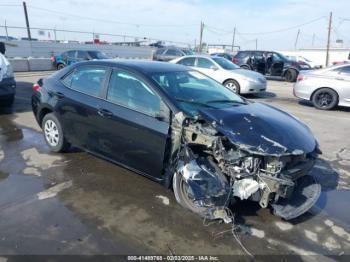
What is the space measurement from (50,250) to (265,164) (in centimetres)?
225

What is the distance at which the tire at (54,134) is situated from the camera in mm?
5389

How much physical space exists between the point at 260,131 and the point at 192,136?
74 centimetres

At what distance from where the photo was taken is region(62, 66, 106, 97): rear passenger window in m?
4.75

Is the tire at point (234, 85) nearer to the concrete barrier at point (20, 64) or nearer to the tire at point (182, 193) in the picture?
the tire at point (182, 193)

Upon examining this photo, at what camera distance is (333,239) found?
11.4 feet

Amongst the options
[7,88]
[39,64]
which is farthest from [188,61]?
[39,64]

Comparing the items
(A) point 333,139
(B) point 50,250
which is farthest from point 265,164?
(A) point 333,139

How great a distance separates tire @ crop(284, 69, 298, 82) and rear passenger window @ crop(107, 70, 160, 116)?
1598 centimetres

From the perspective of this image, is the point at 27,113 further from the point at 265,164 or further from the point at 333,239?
the point at 333,239

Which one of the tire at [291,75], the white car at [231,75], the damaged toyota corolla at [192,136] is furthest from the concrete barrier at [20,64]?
the damaged toyota corolla at [192,136]

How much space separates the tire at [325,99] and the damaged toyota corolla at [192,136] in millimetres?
6588

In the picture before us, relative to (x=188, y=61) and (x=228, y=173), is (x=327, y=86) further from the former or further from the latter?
(x=228, y=173)

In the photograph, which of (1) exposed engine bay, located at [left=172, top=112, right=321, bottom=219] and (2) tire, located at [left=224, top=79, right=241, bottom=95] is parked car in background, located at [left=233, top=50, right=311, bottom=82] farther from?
(1) exposed engine bay, located at [left=172, top=112, right=321, bottom=219]

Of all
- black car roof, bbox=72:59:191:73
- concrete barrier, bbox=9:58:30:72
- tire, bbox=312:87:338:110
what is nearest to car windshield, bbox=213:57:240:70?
tire, bbox=312:87:338:110
